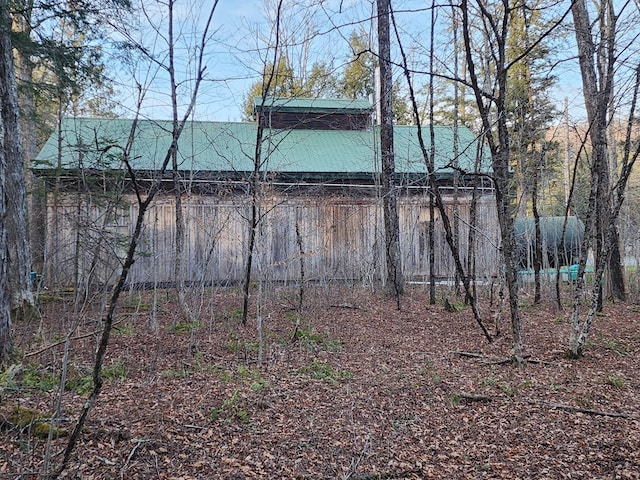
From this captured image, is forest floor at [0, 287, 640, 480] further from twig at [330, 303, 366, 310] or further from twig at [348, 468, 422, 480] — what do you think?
twig at [330, 303, 366, 310]

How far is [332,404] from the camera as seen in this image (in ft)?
12.8

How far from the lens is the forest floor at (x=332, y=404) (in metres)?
2.88

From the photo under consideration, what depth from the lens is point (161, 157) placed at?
36.5 feet

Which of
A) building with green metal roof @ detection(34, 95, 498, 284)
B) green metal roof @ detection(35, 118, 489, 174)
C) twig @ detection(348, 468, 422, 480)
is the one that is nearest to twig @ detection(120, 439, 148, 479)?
twig @ detection(348, 468, 422, 480)

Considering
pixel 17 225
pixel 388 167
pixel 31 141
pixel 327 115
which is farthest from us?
pixel 327 115

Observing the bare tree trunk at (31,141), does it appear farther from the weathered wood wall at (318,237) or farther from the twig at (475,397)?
the twig at (475,397)

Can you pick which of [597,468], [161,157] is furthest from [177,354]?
[161,157]

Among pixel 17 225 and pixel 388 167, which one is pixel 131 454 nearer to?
pixel 17 225

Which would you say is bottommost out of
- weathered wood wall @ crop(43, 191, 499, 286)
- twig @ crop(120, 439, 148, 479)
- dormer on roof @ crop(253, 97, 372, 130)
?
twig @ crop(120, 439, 148, 479)

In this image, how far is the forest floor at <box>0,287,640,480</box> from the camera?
288 cm

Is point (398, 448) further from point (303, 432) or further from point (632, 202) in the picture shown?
point (632, 202)

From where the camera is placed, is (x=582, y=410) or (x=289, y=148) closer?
(x=582, y=410)

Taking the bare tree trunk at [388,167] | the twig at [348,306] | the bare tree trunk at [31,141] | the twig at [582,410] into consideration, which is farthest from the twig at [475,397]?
the bare tree trunk at [31,141]

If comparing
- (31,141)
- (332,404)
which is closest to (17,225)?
(332,404)
